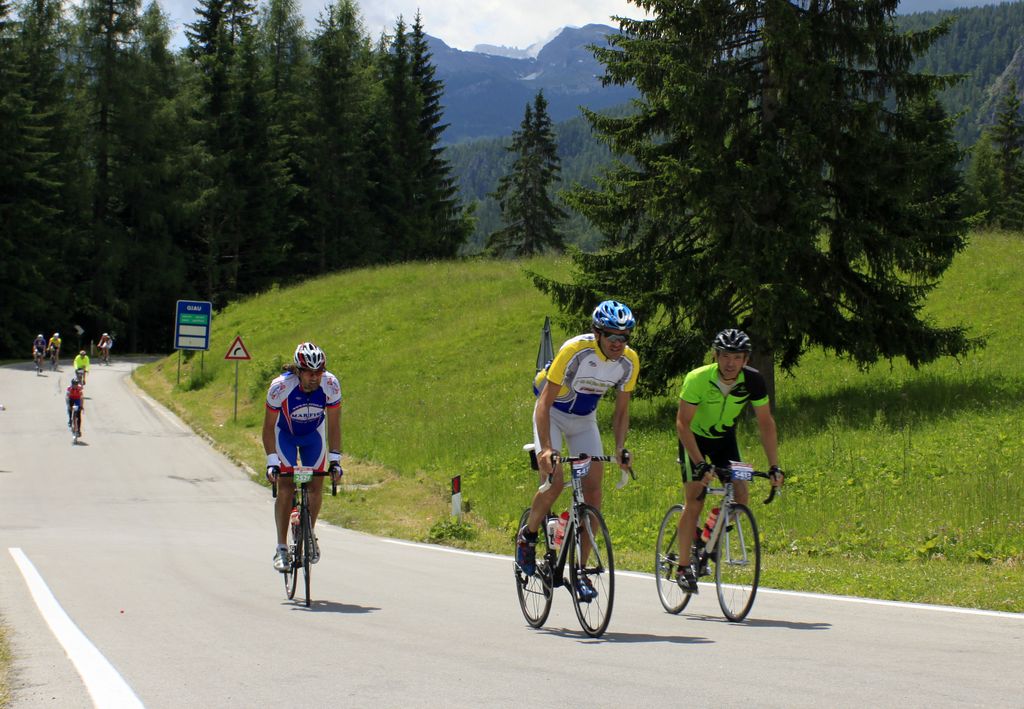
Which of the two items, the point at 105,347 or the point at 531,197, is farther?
the point at 531,197

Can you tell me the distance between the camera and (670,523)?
836 centimetres

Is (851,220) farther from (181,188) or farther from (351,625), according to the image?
(181,188)

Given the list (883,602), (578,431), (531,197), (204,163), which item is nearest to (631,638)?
(578,431)

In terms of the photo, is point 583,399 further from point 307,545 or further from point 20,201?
point 20,201

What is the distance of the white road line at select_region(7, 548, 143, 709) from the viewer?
17.9 feet

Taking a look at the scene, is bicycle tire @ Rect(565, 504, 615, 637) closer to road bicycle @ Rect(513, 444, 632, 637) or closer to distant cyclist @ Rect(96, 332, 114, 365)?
road bicycle @ Rect(513, 444, 632, 637)

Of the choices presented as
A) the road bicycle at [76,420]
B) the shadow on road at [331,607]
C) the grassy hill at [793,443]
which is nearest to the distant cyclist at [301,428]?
the shadow on road at [331,607]

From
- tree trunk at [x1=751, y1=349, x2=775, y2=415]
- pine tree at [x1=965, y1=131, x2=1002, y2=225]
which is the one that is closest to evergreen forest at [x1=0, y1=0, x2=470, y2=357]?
pine tree at [x1=965, y1=131, x2=1002, y2=225]

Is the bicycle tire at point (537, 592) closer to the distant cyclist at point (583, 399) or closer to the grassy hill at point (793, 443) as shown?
the distant cyclist at point (583, 399)

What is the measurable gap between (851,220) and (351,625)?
14.9 meters

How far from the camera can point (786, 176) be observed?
19.9m

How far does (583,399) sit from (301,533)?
3041 millimetres

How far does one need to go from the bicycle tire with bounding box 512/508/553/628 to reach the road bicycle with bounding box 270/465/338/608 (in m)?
2.06

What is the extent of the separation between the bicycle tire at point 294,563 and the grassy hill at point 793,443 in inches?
159
